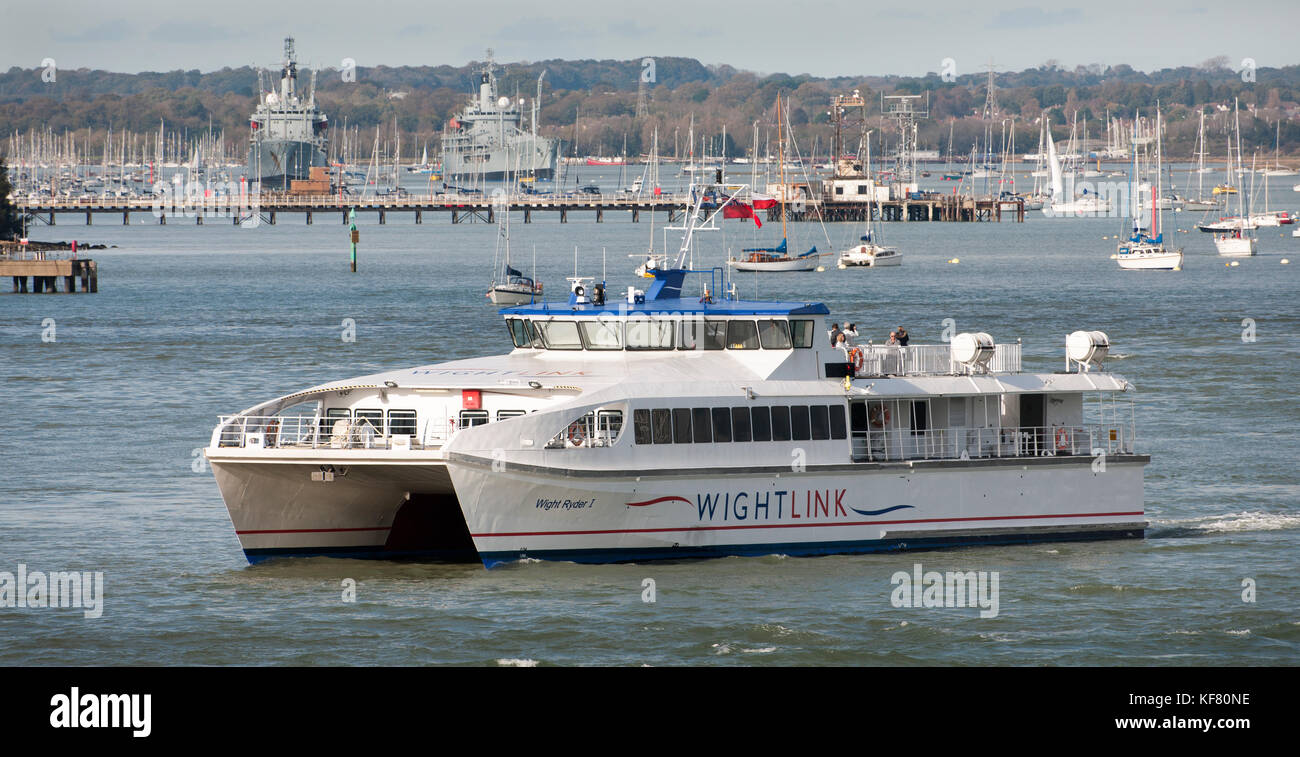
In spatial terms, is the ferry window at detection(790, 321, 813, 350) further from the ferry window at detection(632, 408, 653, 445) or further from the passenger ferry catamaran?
the ferry window at detection(632, 408, 653, 445)

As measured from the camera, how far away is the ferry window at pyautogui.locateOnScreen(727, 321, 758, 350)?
26.8 m

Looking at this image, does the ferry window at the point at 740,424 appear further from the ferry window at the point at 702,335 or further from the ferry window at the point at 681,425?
the ferry window at the point at 702,335

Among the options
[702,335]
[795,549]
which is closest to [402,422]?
[702,335]

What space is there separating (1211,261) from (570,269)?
49318 millimetres

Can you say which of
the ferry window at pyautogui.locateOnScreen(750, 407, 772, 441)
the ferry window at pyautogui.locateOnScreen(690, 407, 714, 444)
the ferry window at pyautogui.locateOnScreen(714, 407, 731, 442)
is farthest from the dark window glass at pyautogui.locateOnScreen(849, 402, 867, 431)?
the ferry window at pyautogui.locateOnScreen(690, 407, 714, 444)

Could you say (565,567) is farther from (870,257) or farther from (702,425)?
(870,257)

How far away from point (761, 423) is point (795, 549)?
6.87 feet

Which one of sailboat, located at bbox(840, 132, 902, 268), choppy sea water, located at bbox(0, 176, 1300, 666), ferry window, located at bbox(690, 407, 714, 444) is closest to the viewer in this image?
choppy sea water, located at bbox(0, 176, 1300, 666)

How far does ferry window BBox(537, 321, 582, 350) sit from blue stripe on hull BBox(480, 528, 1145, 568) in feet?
14.3

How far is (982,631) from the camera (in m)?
22.9

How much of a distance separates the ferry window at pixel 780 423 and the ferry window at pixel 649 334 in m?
2.67

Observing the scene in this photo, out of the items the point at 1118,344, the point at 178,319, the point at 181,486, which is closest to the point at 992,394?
the point at 181,486

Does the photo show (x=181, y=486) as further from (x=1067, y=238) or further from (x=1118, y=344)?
(x=1067, y=238)

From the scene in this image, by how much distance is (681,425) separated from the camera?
24.6 metres
